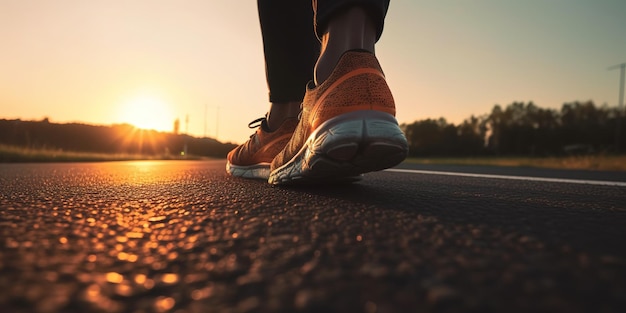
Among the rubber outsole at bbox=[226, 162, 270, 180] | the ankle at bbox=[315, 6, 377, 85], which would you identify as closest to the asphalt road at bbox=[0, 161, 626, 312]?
the ankle at bbox=[315, 6, 377, 85]

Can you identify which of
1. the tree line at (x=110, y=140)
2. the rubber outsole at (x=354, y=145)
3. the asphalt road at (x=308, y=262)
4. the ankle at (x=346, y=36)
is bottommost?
the asphalt road at (x=308, y=262)

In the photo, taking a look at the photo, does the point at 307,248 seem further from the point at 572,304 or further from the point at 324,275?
the point at 572,304

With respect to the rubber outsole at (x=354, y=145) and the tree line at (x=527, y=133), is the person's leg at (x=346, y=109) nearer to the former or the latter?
the rubber outsole at (x=354, y=145)

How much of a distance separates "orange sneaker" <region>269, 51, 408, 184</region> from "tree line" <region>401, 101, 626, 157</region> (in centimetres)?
3800

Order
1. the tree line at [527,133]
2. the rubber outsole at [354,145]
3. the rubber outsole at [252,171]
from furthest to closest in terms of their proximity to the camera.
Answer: the tree line at [527,133] → the rubber outsole at [252,171] → the rubber outsole at [354,145]

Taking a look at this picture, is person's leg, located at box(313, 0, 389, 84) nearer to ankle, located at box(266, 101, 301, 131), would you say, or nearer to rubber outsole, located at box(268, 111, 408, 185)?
rubber outsole, located at box(268, 111, 408, 185)

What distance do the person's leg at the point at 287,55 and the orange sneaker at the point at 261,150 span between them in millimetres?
77

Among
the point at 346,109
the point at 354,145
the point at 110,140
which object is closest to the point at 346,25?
the point at 346,109

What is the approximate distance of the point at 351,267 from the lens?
0.31 m

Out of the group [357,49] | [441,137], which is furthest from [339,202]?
[441,137]

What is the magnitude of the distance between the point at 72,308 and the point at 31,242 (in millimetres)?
220

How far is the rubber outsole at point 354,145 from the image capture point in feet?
2.74

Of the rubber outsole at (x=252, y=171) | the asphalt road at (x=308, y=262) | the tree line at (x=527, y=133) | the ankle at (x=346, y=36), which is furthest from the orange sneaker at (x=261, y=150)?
the tree line at (x=527, y=133)

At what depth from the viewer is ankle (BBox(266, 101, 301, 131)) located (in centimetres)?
163
